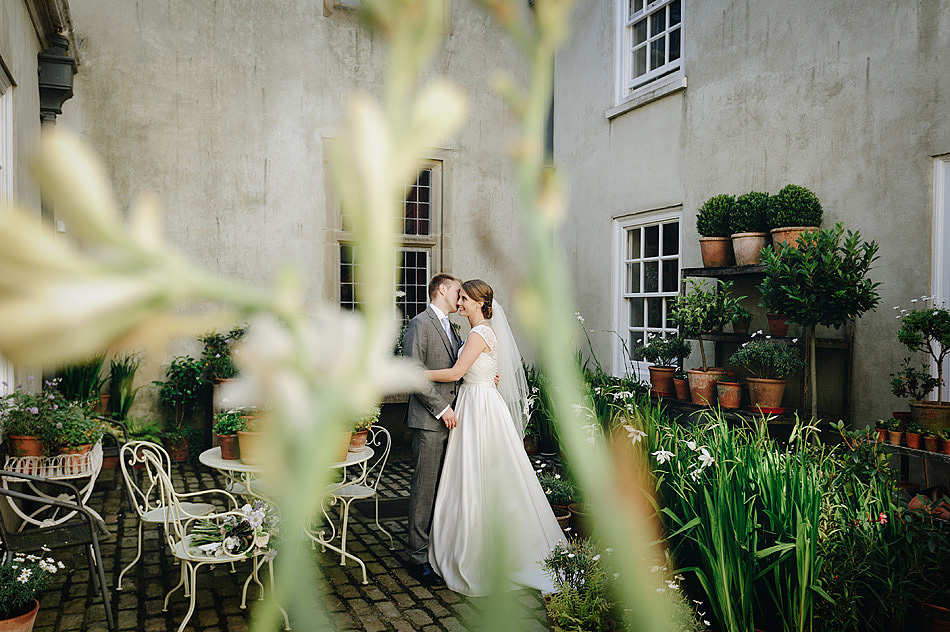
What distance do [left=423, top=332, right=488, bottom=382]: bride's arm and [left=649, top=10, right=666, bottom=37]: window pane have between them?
392 centimetres

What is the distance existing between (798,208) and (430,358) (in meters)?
2.62

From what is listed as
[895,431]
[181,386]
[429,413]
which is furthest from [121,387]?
[895,431]

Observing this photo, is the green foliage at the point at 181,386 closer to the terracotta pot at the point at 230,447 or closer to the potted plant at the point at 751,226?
the terracotta pot at the point at 230,447

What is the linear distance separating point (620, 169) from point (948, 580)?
4.98 metres

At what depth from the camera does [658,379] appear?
19.1 ft

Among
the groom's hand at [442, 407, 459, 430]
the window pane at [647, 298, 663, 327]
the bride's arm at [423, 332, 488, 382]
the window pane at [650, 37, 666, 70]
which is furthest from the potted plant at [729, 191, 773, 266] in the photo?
the groom's hand at [442, 407, 459, 430]

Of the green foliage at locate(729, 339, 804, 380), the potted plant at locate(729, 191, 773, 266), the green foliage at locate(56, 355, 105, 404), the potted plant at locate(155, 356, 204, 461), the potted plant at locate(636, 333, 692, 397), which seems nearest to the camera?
the green foliage at locate(729, 339, 804, 380)

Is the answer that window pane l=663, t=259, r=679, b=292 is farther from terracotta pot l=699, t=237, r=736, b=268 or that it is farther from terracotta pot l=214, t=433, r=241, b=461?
terracotta pot l=214, t=433, r=241, b=461

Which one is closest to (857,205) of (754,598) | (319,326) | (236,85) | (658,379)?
(658,379)

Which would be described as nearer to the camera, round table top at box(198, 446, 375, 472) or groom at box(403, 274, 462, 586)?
round table top at box(198, 446, 375, 472)

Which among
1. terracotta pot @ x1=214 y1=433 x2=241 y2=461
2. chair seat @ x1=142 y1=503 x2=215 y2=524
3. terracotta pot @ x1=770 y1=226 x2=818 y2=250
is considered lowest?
chair seat @ x1=142 y1=503 x2=215 y2=524

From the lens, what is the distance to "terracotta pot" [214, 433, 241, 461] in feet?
12.9

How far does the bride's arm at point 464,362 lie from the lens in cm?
408

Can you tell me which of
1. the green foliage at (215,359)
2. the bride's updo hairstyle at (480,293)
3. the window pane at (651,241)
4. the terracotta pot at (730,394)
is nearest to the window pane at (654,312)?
the window pane at (651,241)
